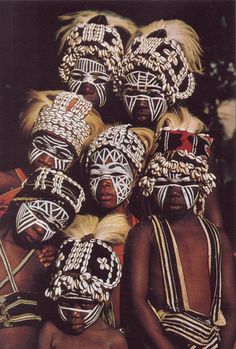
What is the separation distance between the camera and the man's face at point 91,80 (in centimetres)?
344

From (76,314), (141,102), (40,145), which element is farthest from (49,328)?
(141,102)

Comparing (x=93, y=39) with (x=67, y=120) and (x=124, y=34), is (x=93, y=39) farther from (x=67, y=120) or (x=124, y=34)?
(x=67, y=120)

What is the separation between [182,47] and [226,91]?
31 centimetres

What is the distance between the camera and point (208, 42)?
3.51 metres

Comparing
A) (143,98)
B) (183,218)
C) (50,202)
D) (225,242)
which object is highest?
(143,98)

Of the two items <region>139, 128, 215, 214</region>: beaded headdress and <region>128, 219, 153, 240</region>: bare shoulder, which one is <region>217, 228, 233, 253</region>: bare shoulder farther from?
<region>128, 219, 153, 240</region>: bare shoulder

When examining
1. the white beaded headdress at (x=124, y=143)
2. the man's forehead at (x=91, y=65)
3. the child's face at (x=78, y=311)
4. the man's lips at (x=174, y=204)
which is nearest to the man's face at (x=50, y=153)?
the white beaded headdress at (x=124, y=143)

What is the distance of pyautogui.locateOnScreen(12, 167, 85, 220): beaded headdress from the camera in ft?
10.9

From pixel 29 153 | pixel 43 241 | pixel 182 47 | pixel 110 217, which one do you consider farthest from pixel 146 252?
pixel 182 47

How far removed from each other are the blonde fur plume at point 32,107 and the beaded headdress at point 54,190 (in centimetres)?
23

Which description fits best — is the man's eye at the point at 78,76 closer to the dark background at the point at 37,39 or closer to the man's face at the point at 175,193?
the dark background at the point at 37,39

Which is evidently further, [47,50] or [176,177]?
[47,50]

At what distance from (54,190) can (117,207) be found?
0.30m

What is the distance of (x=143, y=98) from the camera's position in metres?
3.41
